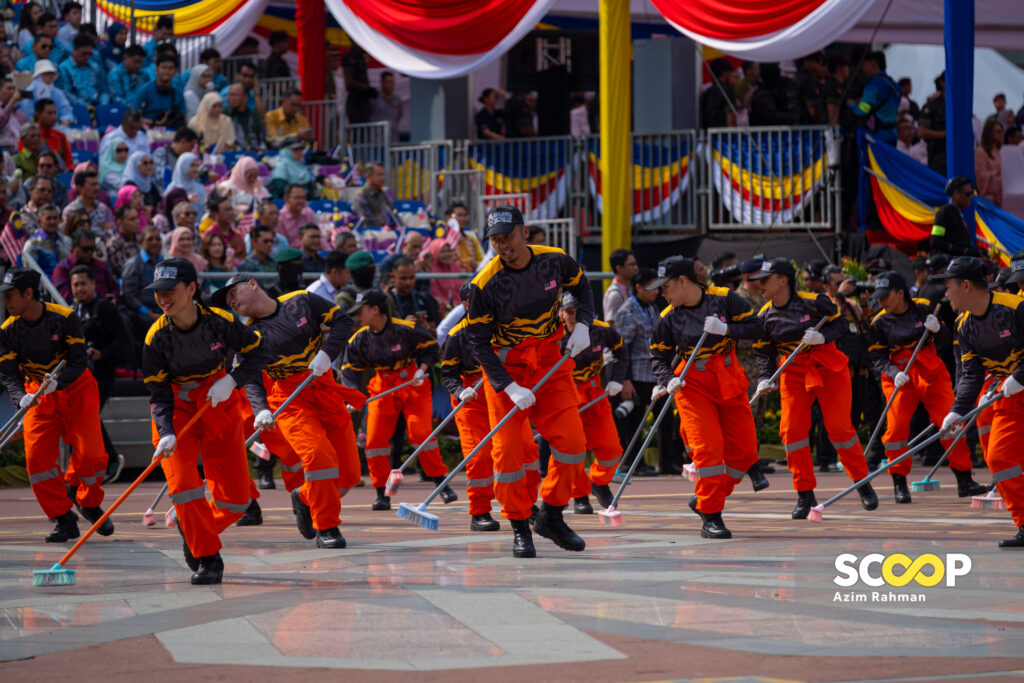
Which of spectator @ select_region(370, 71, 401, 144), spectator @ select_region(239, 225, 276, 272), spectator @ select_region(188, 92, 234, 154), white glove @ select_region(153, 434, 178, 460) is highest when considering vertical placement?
spectator @ select_region(370, 71, 401, 144)

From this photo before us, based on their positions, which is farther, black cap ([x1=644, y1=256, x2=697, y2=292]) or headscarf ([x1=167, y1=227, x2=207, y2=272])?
headscarf ([x1=167, y1=227, x2=207, y2=272])

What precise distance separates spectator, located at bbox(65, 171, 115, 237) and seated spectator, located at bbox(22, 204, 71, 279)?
581 mm

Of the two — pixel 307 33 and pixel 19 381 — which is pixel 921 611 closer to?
pixel 19 381

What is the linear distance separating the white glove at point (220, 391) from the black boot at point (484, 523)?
309 centimetres

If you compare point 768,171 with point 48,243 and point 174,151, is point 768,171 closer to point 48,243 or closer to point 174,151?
point 174,151

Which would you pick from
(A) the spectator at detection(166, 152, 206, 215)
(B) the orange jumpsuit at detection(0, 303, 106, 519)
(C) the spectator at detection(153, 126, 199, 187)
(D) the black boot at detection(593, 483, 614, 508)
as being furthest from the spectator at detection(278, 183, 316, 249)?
(B) the orange jumpsuit at detection(0, 303, 106, 519)

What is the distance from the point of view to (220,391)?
29.0 feet

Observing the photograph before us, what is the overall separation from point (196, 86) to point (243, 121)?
0.76 m

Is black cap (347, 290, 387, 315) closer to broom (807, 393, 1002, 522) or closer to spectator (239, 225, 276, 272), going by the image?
spectator (239, 225, 276, 272)

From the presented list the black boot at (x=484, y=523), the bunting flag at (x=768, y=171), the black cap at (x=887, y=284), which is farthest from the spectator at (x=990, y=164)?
the black boot at (x=484, y=523)

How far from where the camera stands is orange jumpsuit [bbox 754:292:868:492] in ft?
40.0

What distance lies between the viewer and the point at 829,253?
19406 millimetres

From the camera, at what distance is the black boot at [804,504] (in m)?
11.9

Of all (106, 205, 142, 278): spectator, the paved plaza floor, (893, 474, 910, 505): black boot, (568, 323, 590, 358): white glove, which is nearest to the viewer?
the paved plaza floor
